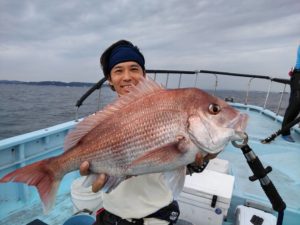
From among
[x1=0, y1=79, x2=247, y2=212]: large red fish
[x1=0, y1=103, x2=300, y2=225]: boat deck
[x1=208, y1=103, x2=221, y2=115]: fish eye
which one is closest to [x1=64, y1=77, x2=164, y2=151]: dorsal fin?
[x1=0, y1=79, x2=247, y2=212]: large red fish

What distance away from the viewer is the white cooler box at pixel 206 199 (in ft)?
9.87

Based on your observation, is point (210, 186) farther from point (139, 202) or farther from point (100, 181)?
point (100, 181)

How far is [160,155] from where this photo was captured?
5.67 ft

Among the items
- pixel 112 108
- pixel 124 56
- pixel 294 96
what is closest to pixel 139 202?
pixel 112 108

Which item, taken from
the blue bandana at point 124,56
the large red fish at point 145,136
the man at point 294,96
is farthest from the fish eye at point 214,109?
the man at point 294,96

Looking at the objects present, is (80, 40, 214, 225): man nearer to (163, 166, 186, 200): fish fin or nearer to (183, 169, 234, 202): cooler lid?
(163, 166, 186, 200): fish fin

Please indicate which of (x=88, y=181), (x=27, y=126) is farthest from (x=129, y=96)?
(x=27, y=126)

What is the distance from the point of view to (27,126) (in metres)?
16.4

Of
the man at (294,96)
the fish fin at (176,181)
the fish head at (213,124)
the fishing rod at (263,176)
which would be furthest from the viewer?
the man at (294,96)

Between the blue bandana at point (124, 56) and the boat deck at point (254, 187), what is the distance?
2384mm

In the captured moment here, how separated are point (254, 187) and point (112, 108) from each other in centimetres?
352

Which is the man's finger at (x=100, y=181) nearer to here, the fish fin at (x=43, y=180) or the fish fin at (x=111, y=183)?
the fish fin at (x=111, y=183)

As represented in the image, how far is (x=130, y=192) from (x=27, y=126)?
15.9 m

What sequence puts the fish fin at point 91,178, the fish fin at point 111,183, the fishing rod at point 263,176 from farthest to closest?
the fishing rod at point 263,176
the fish fin at point 91,178
the fish fin at point 111,183
